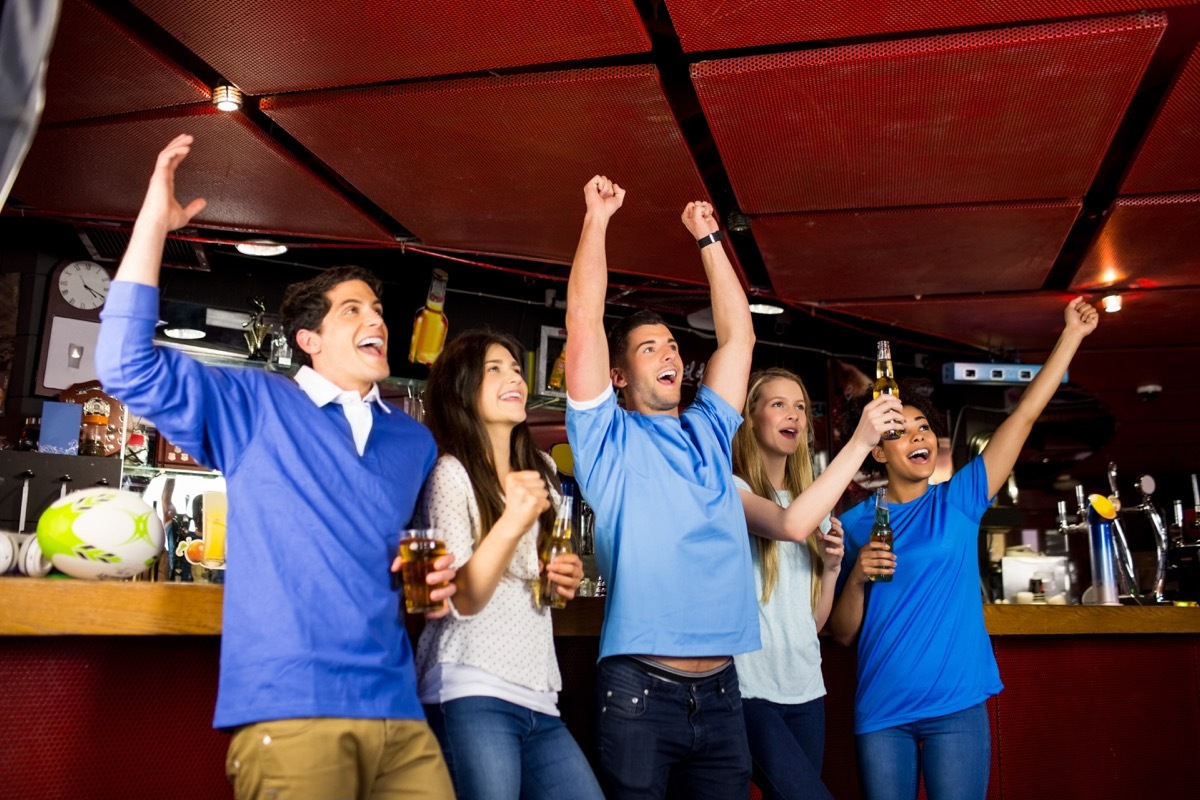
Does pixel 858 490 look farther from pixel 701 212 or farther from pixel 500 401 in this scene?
pixel 500 401

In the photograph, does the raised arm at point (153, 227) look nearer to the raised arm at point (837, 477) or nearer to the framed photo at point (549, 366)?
the raised arm at point (837, 477)

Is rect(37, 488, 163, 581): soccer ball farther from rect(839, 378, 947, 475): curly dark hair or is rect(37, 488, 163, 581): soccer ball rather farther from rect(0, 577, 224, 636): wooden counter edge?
rect(839, 378, 947, 475): curly dark hair

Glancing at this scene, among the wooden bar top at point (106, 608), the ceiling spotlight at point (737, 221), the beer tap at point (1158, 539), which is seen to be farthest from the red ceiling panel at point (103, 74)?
the beer tap at point (1158, 539)

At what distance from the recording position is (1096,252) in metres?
4.96

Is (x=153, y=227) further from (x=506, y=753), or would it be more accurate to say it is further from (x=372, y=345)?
(x=506, y=753)

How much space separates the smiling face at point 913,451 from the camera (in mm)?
3072

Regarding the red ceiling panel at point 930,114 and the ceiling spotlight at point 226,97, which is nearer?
the red ceiling panel at point 930,114

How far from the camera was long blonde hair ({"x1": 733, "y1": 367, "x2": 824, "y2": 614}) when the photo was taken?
2.79 m

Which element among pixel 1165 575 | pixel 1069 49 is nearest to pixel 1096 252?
pixel 1165 575

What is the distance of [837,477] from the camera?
8.26 ft

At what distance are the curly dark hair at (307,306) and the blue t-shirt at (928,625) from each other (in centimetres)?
163

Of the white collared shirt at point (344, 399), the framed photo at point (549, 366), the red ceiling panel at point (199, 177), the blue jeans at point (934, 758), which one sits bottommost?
the blue jeans at point (934, 758)

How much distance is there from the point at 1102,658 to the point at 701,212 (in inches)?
84.4

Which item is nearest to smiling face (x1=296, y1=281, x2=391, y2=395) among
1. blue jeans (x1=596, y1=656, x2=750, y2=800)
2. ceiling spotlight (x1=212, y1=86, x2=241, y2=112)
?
blue jeans (x1=596, y1=656, x2=750, y2=800)
